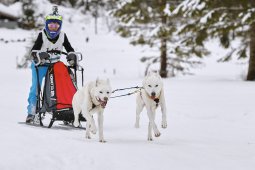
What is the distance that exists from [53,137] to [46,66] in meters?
2.03

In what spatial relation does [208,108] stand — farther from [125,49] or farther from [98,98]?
[125,49]

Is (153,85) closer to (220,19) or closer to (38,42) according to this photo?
(38,42)

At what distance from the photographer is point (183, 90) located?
14.6 metres

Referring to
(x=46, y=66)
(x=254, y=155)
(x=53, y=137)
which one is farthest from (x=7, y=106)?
(x=254, y=155)

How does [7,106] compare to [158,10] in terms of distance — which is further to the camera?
[158,10]

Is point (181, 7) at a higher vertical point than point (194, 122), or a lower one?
higher

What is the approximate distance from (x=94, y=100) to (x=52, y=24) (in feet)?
6.51

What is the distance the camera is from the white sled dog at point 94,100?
5.91 m

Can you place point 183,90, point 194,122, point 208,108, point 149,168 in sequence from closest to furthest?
point 149,168
point 194,122
point 208,108
point 183,90

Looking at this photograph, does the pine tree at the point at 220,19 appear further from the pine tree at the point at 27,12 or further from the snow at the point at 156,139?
the pine tree at the point at 27,12

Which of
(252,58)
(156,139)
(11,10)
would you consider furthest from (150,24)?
(11,10)

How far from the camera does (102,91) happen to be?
5.89 m

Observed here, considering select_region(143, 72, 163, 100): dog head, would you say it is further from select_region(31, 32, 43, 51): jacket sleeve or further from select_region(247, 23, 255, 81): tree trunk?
select_region(247, 23, 255, 81): tree trunk

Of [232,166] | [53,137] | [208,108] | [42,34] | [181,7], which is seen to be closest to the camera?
[232,166]
